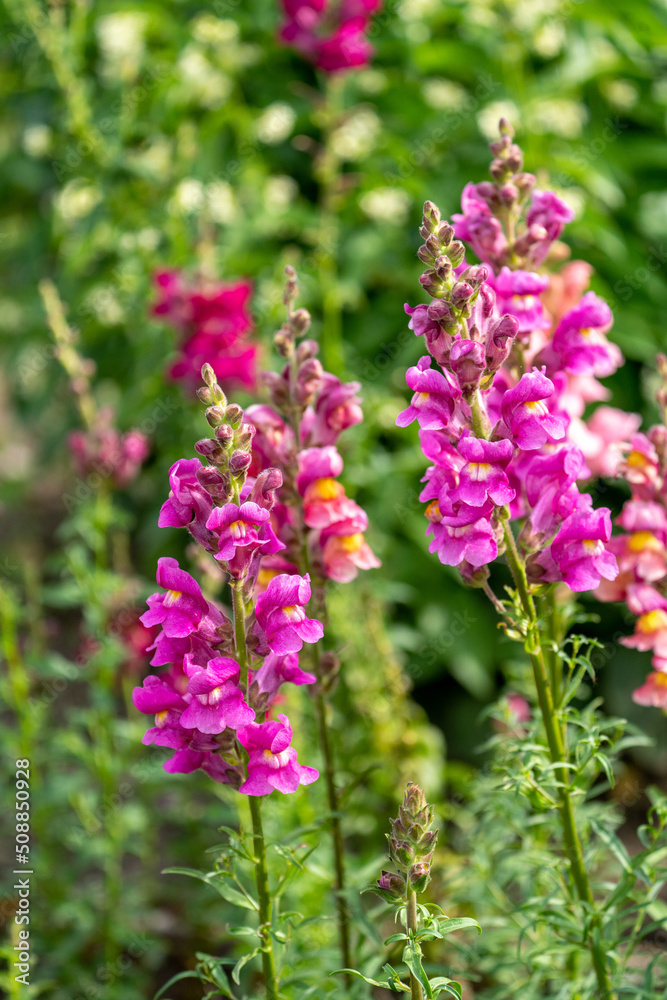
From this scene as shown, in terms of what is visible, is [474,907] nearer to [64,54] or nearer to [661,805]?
[661,805]

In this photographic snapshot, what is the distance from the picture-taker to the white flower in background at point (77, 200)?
12.6 feet

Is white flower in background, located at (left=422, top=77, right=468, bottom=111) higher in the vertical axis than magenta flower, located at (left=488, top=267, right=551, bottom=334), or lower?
higher

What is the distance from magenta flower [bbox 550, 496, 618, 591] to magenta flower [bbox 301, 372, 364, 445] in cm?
47

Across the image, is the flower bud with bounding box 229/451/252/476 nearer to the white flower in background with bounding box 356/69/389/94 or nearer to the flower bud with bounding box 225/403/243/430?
the flower bud with bounding box 225/403/243/430

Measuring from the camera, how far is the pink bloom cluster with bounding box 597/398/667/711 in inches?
71.3

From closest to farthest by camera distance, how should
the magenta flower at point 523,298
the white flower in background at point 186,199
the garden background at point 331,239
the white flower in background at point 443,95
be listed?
the magenta flower at point 523,298 → the garden background at point 331,239 → the white flower in background at point 186,199 → the white flower in background at point 443,95

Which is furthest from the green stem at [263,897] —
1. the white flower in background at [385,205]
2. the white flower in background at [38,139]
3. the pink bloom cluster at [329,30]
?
the white flower in background at [38,139]

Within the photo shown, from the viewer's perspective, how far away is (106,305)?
404 cm

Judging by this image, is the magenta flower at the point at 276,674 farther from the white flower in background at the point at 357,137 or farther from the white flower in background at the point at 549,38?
the white flower in background at the point at 549,38

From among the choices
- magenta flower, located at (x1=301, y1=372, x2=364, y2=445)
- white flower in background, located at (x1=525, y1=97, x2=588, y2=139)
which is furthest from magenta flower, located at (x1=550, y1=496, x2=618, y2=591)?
white flower in background, located at (x1=525, y1=97, x2=588, y2=139)

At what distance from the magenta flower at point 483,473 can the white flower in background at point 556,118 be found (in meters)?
2.87

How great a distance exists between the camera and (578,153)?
12.8 ft

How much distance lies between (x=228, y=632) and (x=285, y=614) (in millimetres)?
118

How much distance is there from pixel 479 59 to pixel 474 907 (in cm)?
330
